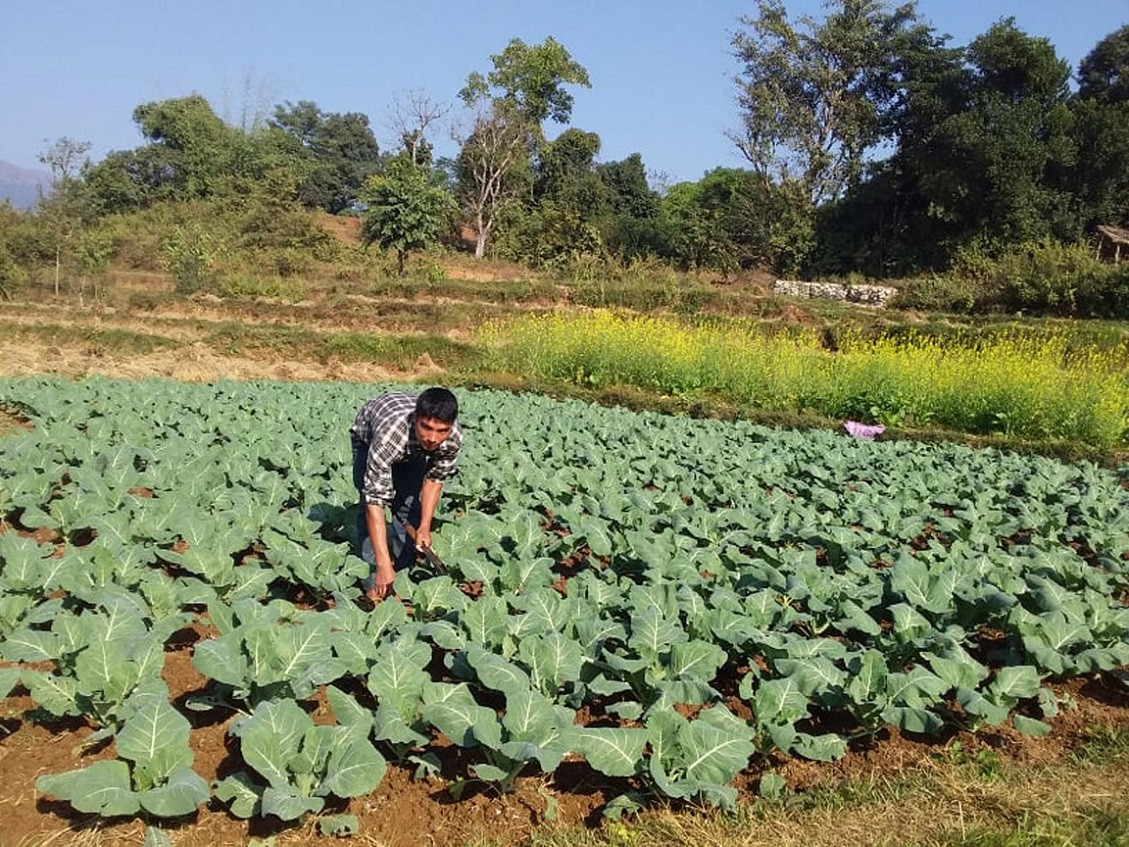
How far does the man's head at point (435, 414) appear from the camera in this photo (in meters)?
3.86

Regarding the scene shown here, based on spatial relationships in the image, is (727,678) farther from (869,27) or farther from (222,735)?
(869,27)

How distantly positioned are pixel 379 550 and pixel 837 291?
2596 centimetres

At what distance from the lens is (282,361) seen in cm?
1883

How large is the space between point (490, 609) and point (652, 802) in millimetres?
1072

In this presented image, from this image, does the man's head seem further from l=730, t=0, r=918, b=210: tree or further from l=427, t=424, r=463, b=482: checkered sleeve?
l=730, t=0, r=918, b=210: tree

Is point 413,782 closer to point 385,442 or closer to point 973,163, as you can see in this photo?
point 385,442

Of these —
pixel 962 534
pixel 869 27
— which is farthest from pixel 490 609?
pixel 869 27

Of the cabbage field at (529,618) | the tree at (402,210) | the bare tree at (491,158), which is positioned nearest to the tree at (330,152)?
the bare tree at (491,158)

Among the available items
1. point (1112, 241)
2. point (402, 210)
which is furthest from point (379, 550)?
point (1112, 241)

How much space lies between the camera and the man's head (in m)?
3.86

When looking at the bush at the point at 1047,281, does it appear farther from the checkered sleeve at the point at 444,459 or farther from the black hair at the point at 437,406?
the black hair at the point at 437,406

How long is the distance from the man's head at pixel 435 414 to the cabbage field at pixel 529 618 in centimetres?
70

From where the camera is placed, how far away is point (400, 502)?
15.8 feet

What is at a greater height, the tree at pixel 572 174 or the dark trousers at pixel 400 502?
the tree at pixel 572 174
